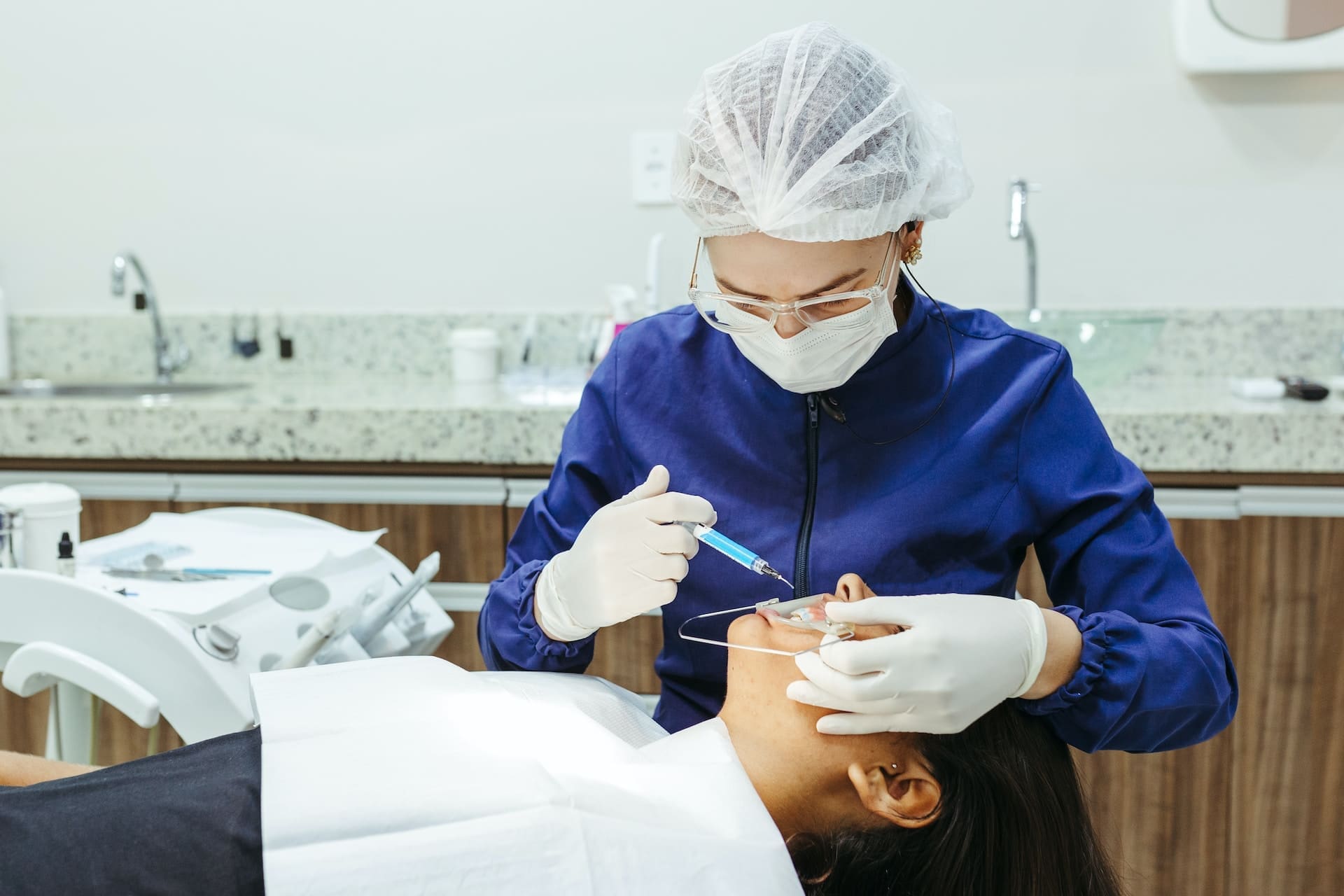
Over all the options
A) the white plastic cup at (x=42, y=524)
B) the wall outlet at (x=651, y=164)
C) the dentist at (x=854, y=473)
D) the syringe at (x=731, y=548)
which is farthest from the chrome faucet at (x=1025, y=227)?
the white plastic cup at (x=42, y=524)

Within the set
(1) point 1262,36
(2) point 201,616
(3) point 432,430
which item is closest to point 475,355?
(3) point 432,430

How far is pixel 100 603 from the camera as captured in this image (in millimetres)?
1161

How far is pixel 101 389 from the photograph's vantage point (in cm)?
246

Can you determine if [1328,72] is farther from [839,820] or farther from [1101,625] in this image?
[839,820]

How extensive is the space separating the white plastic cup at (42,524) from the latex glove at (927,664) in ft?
3.00

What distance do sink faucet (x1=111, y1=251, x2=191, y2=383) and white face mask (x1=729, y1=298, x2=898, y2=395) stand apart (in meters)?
1.75

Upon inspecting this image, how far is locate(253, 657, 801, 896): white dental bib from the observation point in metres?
0.86

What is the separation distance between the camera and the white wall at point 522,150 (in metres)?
2.24

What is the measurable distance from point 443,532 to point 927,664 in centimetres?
114

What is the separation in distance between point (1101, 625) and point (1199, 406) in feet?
2.99

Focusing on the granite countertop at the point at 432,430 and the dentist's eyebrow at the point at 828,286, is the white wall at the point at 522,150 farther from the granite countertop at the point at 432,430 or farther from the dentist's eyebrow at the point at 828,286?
the dentist's eyebrow at the point at 828,286

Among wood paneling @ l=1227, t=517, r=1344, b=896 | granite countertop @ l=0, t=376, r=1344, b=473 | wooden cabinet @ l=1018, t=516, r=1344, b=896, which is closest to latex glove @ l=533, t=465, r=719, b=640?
granite countertop @ l=0, t=376, r=1344, b=473

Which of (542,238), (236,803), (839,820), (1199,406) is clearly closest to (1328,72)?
(1199,406)

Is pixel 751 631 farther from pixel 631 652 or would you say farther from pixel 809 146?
pixel 631 652
